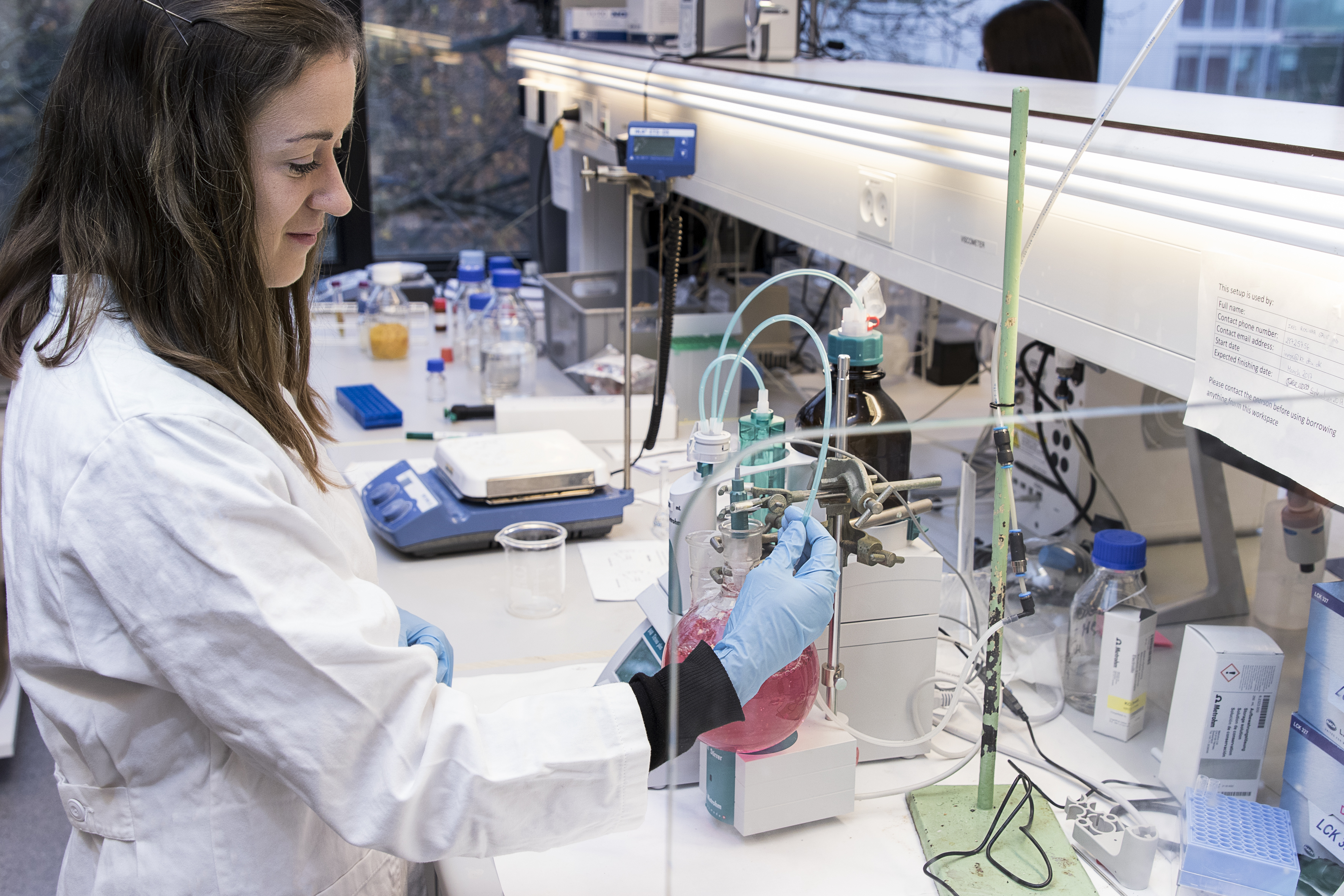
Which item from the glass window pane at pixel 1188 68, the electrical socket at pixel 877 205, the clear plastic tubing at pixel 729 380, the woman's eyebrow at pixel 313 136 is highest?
the glass window pane at pixel 1188 68

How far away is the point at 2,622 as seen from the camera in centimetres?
184

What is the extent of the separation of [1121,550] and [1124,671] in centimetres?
13

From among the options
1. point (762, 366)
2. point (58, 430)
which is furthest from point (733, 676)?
point (762, 366)

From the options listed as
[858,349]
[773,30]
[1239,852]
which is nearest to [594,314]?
[773,30]

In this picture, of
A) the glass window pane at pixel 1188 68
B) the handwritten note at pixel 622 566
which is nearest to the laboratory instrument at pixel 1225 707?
the handwritten note at pixel 622 566

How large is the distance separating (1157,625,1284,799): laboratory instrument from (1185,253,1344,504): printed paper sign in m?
0.21


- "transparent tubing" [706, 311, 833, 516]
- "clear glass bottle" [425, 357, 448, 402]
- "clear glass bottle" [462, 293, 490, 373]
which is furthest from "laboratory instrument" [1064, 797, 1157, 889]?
"clear glass bottle" [462, 293, 490, 373]

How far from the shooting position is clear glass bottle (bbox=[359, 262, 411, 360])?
2.69 metres

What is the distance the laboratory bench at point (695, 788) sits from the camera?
92cm

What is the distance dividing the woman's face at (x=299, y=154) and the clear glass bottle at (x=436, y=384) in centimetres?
146

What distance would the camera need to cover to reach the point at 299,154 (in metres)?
0.85

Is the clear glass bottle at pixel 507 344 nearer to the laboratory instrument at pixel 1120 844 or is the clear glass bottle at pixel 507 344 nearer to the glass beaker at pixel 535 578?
the glass beaker at pixel 535 578

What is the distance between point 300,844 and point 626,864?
28 cm

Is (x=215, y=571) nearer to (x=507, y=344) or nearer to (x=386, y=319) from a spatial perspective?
(x=507, y=344)
